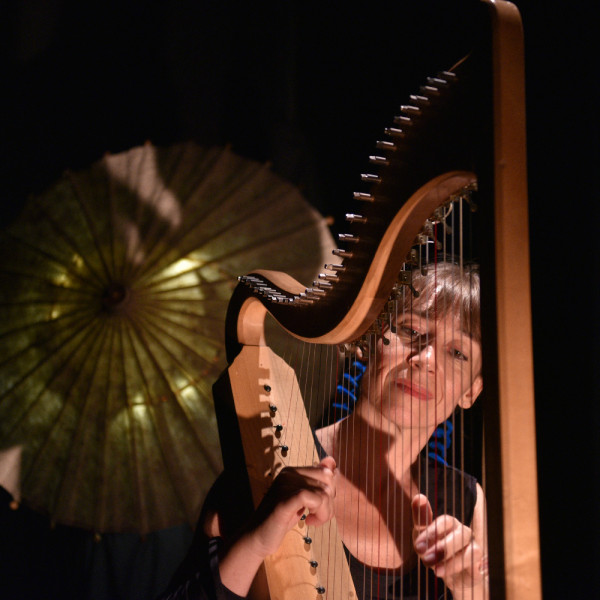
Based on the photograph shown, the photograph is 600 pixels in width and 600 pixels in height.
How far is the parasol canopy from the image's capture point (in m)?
1.87

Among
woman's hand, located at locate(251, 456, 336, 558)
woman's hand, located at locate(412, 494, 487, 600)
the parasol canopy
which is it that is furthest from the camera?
the parasol canopy

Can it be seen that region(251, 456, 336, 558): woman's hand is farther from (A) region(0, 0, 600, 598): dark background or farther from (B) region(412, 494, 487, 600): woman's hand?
(A) region(0, 0, 600, 598): dark background

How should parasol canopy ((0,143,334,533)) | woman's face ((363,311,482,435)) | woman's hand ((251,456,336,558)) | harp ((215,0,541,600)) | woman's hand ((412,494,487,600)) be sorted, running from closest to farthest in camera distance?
harp ((215,0,541,600)) < woman's hand ((412,494,487,600)) < woman's hand ((251,456,336,558)) < woman's face ((363,311,482,435)) < parasol canopy ((0,143,334,533))

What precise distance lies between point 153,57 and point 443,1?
1.07 m

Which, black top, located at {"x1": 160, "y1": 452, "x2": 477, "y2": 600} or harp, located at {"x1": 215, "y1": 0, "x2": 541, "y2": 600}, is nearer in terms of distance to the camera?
harp, located at {"x1": 215, "y1": 0, "x2": 541, "y2": 600}

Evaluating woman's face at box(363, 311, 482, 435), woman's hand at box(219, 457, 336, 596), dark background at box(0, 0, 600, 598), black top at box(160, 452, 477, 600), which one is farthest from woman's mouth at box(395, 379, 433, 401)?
dark background at box(0, 0, 600, 598)

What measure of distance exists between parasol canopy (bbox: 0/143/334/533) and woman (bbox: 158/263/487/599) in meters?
0.77

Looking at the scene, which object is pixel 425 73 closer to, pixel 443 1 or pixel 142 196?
pixel 443 1

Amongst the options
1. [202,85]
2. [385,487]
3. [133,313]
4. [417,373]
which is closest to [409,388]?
[417,373]

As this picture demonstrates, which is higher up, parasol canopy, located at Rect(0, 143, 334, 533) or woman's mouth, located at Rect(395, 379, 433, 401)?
parasol canopy, located at Rect(0, 143, 334, 533)

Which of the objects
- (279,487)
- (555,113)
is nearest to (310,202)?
(555,113)

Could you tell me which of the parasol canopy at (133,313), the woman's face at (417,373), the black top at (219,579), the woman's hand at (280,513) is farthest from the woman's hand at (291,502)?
the parasol canopy at (133,313)

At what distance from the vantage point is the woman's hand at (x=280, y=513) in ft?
2.85

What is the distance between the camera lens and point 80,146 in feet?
6.86
